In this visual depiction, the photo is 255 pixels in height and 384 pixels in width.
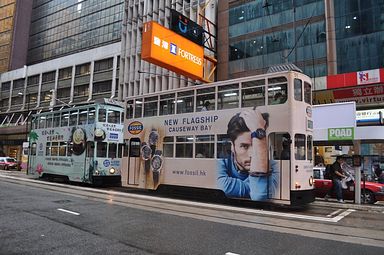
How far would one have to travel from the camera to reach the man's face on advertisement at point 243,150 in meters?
12.0

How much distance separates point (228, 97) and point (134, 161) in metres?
5.51

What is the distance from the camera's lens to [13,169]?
1608 inches

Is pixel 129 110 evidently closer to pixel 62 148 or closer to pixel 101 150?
pixel 101 150

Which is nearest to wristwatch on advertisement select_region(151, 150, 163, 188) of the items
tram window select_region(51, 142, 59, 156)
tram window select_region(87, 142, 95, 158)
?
tram window select_region(87, 142, 95, 158)

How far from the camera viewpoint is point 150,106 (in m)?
15.5

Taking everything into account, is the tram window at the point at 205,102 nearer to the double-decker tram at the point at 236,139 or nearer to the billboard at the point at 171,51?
the double-decker tram at the point at 236,139

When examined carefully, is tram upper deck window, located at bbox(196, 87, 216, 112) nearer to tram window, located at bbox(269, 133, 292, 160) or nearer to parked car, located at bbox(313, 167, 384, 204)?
tram window, located at bbox(269, 133, 292, 160)

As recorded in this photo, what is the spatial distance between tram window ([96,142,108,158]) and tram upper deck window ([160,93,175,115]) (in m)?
5.26

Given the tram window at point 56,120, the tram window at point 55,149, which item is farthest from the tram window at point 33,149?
the tram window at point 56,120

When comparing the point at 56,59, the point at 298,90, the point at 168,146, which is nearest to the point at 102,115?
the point at 168,146

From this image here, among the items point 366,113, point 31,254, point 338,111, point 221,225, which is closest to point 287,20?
point 366,113

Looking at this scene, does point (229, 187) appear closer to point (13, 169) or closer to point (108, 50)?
point (13, 169)

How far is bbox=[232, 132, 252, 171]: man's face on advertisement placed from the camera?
12.0 metres

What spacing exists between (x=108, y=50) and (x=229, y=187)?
44.0 metres
